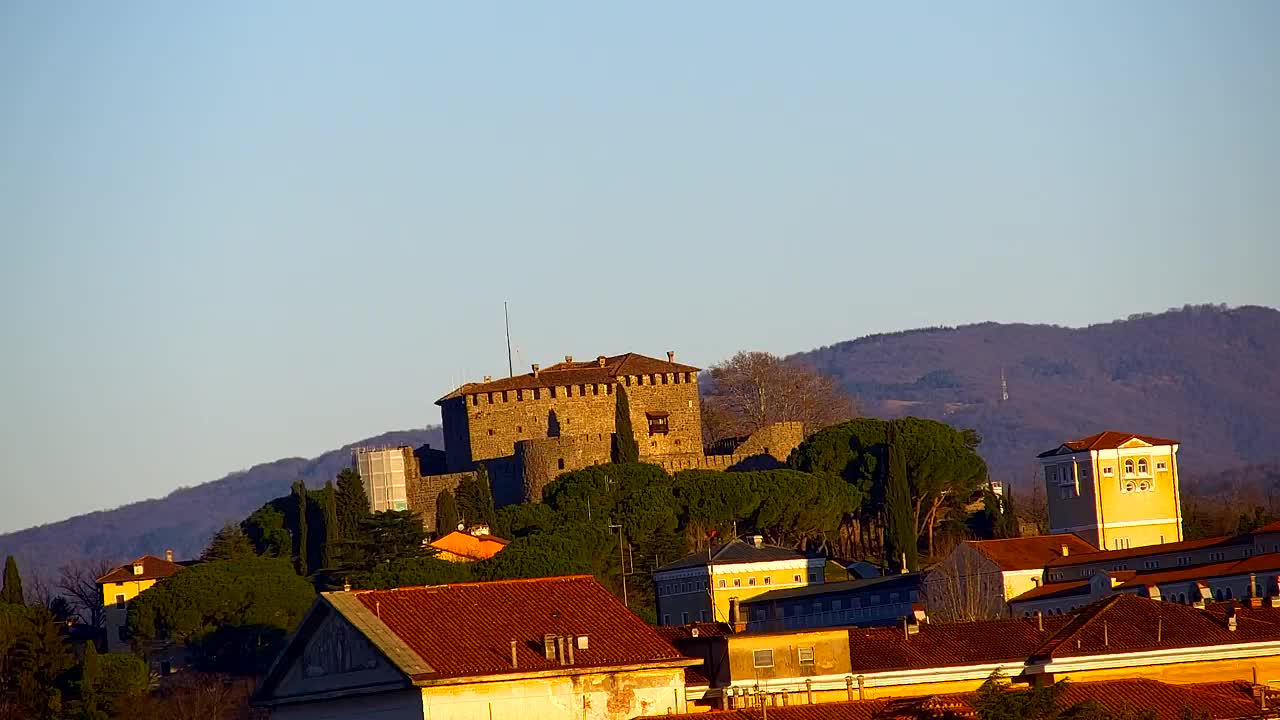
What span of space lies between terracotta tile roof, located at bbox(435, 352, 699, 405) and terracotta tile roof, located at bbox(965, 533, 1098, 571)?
15.6m

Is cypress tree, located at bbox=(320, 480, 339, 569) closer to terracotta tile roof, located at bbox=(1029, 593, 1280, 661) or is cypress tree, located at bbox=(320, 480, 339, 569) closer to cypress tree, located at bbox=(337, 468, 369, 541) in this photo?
cypress tree, located at bbox=(337, 468, 369, 541)

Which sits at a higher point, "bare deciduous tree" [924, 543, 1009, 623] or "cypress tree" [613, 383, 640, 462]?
"cypress tree" [613, 383, 640, 462]

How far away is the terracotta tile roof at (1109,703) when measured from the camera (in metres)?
31.8

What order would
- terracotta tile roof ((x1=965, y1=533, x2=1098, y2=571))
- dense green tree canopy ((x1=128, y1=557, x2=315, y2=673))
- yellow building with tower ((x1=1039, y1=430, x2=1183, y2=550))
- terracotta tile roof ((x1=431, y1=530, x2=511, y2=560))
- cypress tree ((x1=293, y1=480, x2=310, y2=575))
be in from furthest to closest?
1. yellow building with tower ((x1=1039, y1=430, x2=1183, y2=550))
2. cypress tree ((x1=293, y1=480, x2=310, y2=575))
3. terracotta tile roof ((x1=431, y1=530, x2=511, y2=560))
4. terracotta tile roof ((x1=965, y1=533, x2=1098, y2=571))
5. dense green tree canopy ((x1=128, y1=557, x2=315, y2=673))

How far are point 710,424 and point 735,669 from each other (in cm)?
6142

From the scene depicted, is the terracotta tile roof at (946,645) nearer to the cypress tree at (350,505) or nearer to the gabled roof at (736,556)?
the gabled roof at (736,556)

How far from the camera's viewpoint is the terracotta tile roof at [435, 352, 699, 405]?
84.4 meters

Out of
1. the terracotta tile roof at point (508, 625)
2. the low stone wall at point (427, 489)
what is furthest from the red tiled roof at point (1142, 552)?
the terracotta tile roof at point (508, 625)

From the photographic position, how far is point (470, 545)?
7638 cm

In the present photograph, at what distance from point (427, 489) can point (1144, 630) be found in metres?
46.6

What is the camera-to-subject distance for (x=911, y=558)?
7588cm

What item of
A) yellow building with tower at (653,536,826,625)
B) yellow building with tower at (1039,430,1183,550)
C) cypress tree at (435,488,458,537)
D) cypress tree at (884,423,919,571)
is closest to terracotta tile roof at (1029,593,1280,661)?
yellow building with tower at (653,536,826,625)

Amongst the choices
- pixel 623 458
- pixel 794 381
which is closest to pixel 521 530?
pixel 623 458

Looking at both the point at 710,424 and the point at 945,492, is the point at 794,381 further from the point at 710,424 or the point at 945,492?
the point at 945,492
